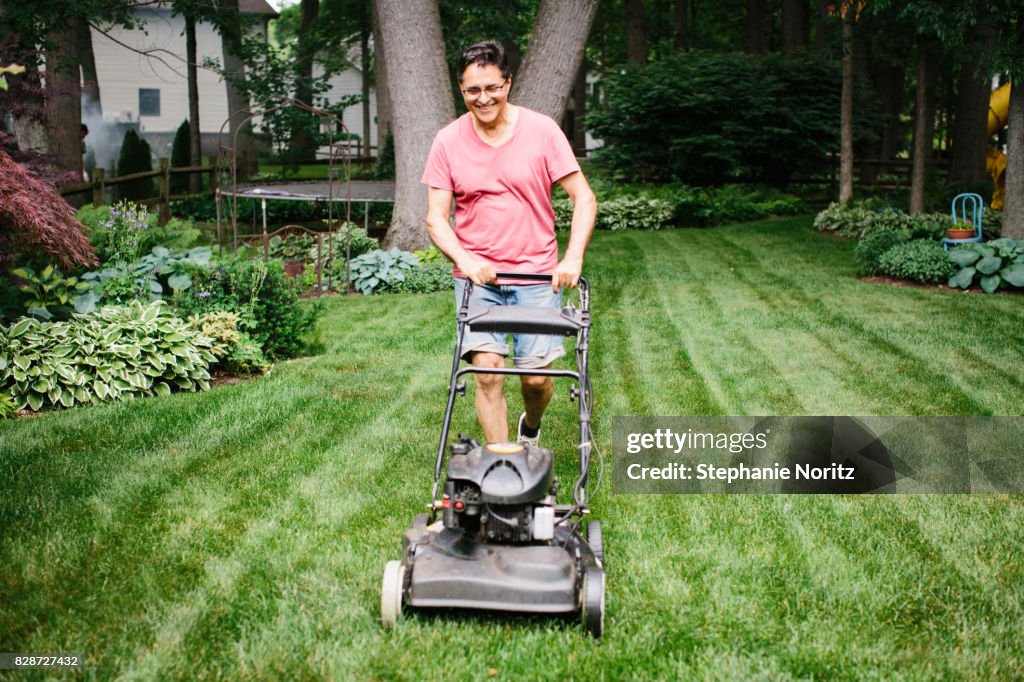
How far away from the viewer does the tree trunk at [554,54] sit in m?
11.5

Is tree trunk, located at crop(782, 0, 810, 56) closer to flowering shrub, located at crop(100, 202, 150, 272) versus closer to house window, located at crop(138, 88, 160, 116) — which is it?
flowering shrub, located at crop(100, 202, 150, 272)

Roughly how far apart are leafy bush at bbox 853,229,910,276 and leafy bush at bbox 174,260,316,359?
7185mm

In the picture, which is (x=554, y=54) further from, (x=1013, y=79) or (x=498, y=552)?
(x=498, y=552)

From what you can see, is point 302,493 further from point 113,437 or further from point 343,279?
point 343,279

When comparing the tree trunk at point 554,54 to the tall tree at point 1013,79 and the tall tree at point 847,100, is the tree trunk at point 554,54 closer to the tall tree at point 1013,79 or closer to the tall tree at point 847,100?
the tall tree at point 1013,79

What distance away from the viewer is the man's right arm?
3910 millimetres

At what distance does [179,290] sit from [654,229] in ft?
37.0

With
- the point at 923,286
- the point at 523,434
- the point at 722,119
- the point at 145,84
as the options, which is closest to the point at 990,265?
the point at 923,286

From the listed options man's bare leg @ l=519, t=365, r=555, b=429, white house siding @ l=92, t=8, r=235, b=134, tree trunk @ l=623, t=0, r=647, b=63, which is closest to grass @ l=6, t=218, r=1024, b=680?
man's bare leg @ l=519, t=365, r=555, b=429

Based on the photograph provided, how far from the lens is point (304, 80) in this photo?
2472 centimetres

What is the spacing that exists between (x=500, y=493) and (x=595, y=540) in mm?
762

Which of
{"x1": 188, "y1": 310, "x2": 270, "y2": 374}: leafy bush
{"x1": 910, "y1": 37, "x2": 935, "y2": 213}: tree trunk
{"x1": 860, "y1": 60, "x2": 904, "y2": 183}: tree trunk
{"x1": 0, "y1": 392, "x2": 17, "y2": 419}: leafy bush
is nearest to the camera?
{"x1": 0, "y1": 392, "x2": 17, "y2": 419}: leafy bush

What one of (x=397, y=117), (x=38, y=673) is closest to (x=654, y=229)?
(x=397, y=117)

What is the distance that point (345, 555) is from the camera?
3.89 metres
